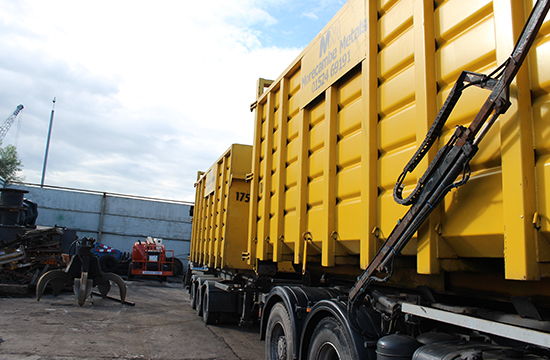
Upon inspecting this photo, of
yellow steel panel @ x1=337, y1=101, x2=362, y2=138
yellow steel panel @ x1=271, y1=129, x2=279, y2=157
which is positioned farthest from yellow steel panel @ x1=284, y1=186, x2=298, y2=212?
yellow steel panel @ x1=337, y1=101, x2=362, y2=138

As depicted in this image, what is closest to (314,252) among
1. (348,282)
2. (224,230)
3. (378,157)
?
(348,282)

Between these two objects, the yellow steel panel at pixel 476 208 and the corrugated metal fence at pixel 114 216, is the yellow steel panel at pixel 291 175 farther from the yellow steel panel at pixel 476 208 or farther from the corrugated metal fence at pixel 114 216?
A: the corrugated metal fence at pixel 114 216

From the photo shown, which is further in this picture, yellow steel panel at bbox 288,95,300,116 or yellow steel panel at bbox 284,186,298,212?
yellow steel panel at bbox 288,95,300,116

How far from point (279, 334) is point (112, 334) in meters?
3.86

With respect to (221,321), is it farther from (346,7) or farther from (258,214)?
(346,7)

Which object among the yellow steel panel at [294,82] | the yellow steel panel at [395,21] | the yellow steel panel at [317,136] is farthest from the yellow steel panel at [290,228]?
the yellow steel panel at [395,21]

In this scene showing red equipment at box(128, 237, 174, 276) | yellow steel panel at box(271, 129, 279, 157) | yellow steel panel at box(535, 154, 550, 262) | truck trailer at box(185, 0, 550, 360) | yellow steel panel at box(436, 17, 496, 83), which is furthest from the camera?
red equipment at box(128, 237, 174, 276)

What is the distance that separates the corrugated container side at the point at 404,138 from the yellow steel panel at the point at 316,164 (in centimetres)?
2

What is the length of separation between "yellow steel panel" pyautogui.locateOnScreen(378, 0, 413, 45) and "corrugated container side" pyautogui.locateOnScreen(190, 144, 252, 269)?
17.2 ft

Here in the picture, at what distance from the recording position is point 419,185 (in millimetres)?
2391

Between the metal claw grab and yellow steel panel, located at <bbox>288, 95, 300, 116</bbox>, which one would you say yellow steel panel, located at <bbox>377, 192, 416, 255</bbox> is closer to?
yellow steel panel, located at <bbox>288, 95, 300, 116</bbox>

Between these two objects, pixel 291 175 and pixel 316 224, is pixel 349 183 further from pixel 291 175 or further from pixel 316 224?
pixel 291 175

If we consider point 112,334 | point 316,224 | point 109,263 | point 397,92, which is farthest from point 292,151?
point 109,263

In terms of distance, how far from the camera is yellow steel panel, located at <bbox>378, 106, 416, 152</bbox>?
2.71 m
